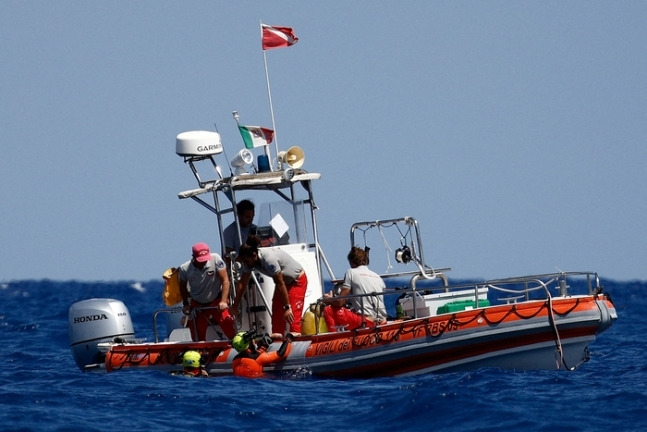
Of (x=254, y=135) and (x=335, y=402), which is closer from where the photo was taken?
(x=335, y=402)

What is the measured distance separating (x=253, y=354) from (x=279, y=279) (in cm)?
98

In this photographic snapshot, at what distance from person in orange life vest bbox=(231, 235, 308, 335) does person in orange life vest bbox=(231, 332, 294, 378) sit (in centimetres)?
31

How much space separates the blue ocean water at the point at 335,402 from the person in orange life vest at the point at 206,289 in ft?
3.16

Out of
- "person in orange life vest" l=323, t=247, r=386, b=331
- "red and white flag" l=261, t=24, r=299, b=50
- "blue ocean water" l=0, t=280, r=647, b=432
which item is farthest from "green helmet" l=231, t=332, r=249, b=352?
"red and white flag" l=261, t=24, r=299, b=50

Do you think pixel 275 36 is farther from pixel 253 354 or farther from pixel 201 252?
pixel 253 354

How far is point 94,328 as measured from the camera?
57.1 ft

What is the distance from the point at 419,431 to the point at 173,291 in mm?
5592

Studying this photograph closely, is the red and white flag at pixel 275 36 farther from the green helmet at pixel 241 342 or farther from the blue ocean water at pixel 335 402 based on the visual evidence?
the blue ocean water at pixel 335 402

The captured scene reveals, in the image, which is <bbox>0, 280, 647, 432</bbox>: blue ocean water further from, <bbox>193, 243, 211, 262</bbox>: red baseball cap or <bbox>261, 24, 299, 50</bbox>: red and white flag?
<bbox>261, 24, 299, 50</bbox>: red and white flag

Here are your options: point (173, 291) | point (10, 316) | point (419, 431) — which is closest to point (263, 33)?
point (173, 291)

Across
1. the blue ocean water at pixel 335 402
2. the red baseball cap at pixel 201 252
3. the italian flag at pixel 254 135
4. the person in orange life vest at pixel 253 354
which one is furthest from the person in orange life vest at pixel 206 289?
the italian flag at pixel 254 135

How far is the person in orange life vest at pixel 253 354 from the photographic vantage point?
15352 millimetres

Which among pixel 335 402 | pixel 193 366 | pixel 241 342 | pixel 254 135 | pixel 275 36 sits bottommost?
pixel 335 402

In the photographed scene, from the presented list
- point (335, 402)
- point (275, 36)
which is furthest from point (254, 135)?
point (335, 402)
